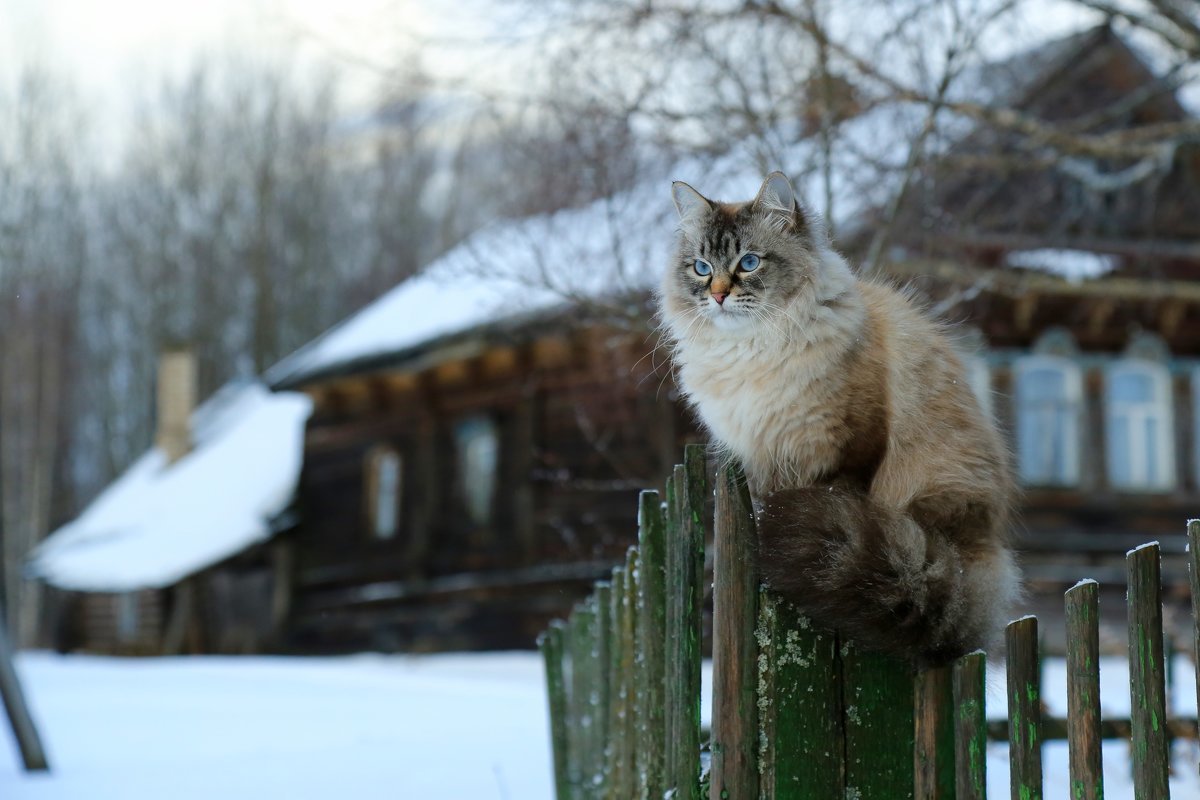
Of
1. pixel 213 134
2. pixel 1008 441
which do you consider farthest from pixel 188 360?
pixel 1008 441

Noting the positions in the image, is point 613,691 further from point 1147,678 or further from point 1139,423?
point 1139,423

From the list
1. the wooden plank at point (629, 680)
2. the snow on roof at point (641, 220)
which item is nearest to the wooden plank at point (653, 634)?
the wooden plank at point (629, 680)

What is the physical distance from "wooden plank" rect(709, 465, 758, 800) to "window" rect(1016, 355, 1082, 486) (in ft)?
45.0

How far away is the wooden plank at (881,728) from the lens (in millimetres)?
2873

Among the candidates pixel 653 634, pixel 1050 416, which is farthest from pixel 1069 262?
pixel 653 634

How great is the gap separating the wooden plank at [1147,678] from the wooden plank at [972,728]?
11.5 inches

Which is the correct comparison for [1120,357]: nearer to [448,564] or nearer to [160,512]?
[448,564]

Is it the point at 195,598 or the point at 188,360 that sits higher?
the point at 188,360

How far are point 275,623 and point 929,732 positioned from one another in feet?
64.6

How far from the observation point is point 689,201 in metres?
3.91

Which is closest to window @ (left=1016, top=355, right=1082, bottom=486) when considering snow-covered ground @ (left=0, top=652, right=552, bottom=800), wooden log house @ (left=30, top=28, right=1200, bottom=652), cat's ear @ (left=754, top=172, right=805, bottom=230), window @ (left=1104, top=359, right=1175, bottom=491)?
wooden log house @ (left=30, top=28, right=1200, bottom=652)

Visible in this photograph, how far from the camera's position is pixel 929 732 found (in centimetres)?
268

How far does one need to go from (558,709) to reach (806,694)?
8.74 feet

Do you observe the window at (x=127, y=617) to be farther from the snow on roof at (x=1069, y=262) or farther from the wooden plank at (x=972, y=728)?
the wooden plank at (x=972, y=728)
